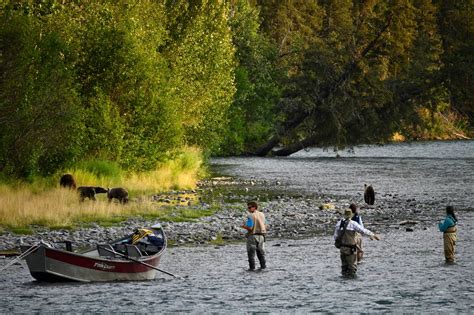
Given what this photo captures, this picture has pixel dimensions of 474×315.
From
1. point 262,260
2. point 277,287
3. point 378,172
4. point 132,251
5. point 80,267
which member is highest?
point 378,172

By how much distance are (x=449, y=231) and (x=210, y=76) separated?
44.8 metres

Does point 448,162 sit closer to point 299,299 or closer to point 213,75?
point 213,75

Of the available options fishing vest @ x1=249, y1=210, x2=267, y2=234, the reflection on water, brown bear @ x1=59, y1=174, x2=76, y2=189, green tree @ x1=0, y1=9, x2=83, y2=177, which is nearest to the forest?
green tree @ x1=0, y1=9, x2=83, y2=177

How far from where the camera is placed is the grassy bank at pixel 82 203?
40.4 m

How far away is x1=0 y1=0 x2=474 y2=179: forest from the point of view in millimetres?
47094

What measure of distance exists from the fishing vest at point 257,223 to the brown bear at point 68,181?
20606 millimetres

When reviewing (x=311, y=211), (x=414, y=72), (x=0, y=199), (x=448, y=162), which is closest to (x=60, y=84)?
(x=0, y=199)

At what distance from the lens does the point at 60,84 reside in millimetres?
48062

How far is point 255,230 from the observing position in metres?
29.7

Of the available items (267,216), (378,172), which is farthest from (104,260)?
(378,172)

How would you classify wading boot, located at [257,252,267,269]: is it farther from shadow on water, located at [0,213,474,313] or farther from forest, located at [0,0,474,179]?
forest, located at [0,0,474,179]

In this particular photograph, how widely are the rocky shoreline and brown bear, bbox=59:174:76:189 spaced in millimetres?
4930

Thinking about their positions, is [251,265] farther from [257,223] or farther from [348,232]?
[348,232]

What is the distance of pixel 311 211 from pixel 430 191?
14655mm
